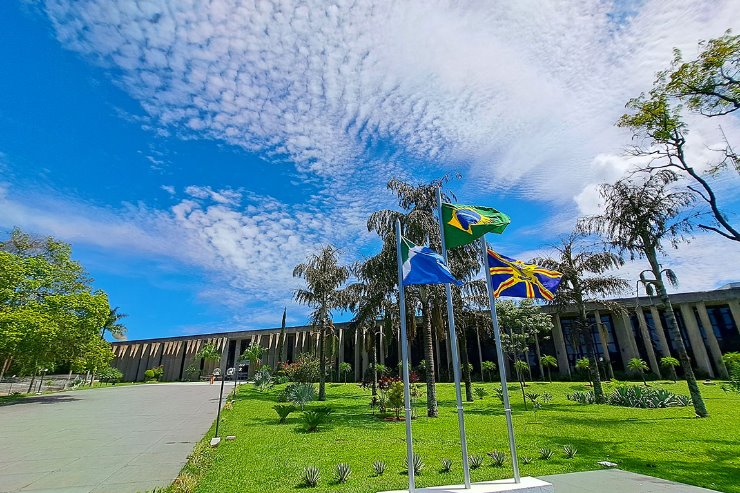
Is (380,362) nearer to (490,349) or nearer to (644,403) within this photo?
(490,349)

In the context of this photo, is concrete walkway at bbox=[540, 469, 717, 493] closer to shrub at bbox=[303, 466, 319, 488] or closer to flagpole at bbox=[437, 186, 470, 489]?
flagpole at bbox=[437, 186, 470, 489]

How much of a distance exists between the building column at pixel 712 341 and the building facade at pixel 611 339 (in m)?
0.08

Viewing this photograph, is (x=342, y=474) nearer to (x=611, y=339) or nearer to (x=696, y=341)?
(x=611, y=339)

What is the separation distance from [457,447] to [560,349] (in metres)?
36.6

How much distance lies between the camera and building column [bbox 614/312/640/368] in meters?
38.3

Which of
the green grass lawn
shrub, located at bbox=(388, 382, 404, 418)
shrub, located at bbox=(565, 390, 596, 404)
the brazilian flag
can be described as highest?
the brazilian flag

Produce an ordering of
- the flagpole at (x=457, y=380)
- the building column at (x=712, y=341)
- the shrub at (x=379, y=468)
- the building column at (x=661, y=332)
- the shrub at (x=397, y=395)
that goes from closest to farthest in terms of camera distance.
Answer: the flagpole at (x=457, y=380), the shrub at (x=379, y=468), the shrub at (x=397, y=395), the building column at (x=712, y=341), the building column at (x=661, y=332)

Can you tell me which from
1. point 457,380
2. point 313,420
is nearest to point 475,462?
point 457,380

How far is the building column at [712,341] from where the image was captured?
115 feet

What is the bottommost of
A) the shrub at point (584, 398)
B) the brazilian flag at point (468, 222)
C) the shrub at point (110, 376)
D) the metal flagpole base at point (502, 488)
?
the metal flagpole base at point (502, 488)

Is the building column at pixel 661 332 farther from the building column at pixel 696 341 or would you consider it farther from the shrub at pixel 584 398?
the shrub at pixel 584 398

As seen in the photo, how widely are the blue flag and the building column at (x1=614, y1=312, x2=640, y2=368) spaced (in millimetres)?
40813

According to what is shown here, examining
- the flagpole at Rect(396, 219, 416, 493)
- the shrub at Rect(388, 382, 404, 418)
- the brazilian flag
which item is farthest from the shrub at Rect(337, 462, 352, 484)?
the shrub at Rect(388, 382, 404, 418)

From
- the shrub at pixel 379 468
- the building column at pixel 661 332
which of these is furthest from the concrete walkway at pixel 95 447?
the building column at pixel 661 332
